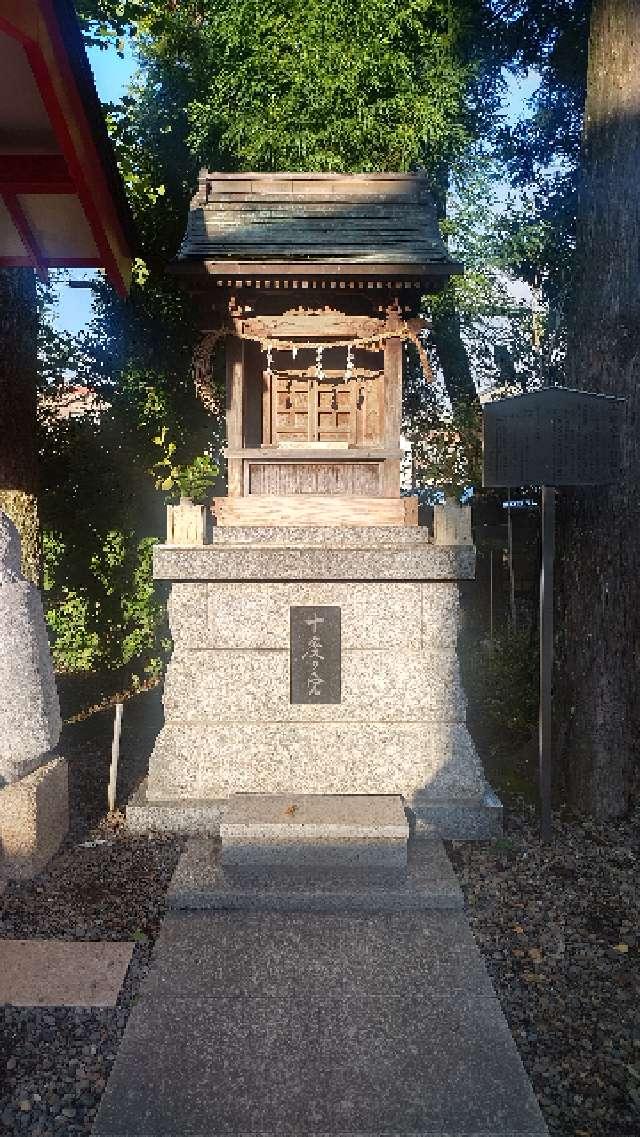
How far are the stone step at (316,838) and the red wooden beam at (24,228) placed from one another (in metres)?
4.99

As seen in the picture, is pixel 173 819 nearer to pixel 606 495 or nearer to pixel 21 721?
pixel 21 721

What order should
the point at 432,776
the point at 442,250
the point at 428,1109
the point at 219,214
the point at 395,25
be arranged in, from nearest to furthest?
1. the point at 428,1109
2. the point at 432,776
3. the point at 442,250
4. the point at 219,214
5. the point at 395,25

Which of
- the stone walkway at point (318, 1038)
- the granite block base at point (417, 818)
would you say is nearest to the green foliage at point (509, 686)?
the granite block base at point (417, 818)

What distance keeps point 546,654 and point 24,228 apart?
5.71m

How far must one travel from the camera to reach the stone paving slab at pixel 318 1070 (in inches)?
134

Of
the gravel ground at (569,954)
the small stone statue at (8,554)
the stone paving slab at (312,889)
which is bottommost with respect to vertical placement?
the gravel ground at (569,954)

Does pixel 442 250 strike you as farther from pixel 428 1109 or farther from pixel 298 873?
pixel 428 1109

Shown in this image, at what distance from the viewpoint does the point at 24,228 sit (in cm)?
607

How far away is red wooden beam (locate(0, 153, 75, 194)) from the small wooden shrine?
8.15ft

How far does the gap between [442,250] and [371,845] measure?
5.91m

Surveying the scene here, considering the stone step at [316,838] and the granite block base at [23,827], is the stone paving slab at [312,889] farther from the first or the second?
the granite block base at [23,827]

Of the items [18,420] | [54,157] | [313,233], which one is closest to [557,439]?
[313,233]

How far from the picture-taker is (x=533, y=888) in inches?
232

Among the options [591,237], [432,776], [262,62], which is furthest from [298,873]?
[262,62]
